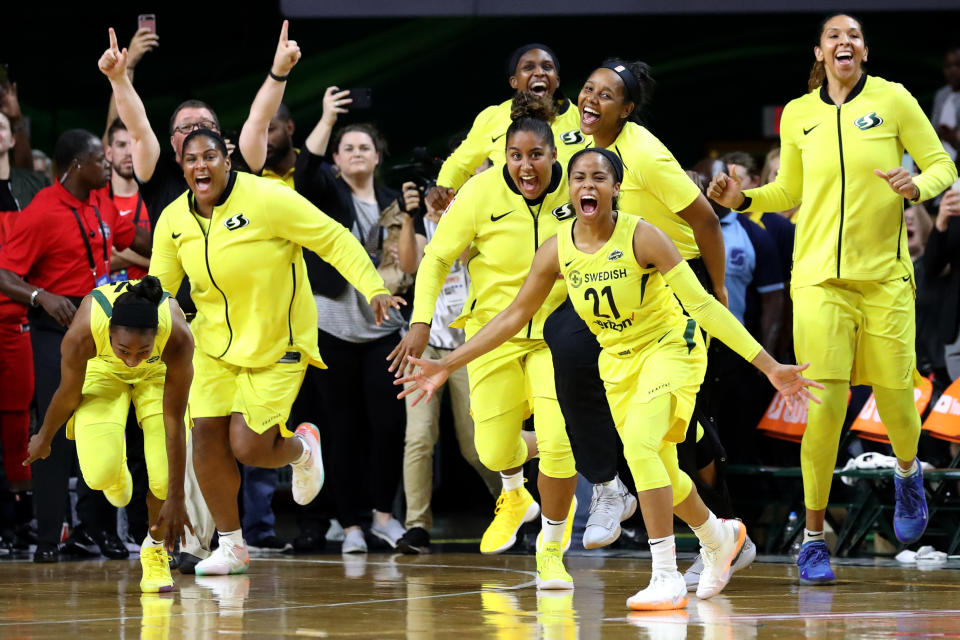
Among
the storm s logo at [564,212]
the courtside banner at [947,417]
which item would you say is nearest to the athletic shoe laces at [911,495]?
the courtside banner at [947,417]

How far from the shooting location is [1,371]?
30.4 feet

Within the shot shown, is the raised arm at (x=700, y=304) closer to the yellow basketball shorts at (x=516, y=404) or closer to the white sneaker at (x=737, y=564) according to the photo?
the yellow basketball shorts at (x=516, y=404)

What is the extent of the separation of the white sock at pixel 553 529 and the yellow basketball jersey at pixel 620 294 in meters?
1.01

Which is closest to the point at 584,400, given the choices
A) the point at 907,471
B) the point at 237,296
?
the point at 907,471

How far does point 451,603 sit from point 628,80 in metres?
2.51

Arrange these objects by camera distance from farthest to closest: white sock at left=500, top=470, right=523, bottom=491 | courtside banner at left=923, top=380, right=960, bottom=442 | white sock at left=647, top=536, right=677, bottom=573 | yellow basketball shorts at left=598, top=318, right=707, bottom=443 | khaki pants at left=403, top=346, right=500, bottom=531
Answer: khaki pants at left=403, top=346, right=500, bottom=531 → courtside banner at left=923, top=380, right=960, bottom=442 → white sock at left=500, top=470, right=523, bottom=491 → yellow basketball shorts at left=598, top=318, right=707, bottom=443 → white sock at left=647, top=536, right=677, bottom=573

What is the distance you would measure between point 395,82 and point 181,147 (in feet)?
14.8

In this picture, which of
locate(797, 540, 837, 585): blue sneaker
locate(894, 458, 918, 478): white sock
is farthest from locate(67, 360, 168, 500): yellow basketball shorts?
locate(894, 458, 918, 478): white sock

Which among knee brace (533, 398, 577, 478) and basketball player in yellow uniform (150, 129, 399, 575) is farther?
basketball player in yellow uniform (150, 129, 399, 575)

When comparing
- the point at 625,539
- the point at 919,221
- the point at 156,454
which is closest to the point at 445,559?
the point at 625,539

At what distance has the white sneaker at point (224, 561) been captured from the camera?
7.71 meters

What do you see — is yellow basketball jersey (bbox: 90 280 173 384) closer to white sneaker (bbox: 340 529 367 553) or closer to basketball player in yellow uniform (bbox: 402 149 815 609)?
basketball player in yellow uniform (bbox: 402 149 815 609)

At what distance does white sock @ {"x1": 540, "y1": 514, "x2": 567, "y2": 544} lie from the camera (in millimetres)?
6949

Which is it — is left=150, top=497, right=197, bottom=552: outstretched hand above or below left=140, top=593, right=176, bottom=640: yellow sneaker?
above
